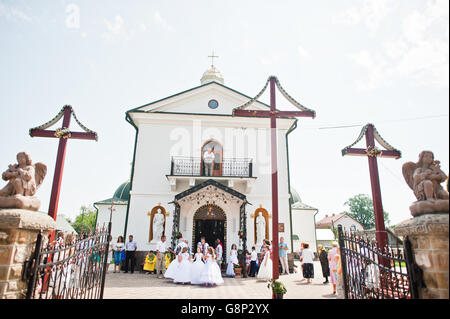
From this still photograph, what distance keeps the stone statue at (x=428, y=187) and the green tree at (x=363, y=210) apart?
7217 centimetres

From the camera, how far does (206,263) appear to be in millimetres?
9820

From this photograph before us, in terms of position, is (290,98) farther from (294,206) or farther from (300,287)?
(294,206)

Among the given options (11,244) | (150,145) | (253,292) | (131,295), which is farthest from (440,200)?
(150,145)

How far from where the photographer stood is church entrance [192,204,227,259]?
1461 cm

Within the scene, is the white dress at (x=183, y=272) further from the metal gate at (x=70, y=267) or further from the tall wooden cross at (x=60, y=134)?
the metal gate at (x=70, y=267)

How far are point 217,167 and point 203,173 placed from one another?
888mm

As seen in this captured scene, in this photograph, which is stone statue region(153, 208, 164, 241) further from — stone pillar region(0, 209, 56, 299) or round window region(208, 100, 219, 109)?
stone pillar region(0, 209, 56, 299)

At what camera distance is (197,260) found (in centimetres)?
1007

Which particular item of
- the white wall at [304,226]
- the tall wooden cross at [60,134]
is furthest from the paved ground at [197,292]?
the white wall at [304,226]

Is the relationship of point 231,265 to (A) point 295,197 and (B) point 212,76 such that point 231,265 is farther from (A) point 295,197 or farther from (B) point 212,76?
(A) point 295,197

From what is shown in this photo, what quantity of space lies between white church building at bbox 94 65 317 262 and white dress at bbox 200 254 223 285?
343cm

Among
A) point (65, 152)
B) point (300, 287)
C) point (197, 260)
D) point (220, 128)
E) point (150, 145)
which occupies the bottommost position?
point (300, 287)

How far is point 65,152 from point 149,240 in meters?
7.46

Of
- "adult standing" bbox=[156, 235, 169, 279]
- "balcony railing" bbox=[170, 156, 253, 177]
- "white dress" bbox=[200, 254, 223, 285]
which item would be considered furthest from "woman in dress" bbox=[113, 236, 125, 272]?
"white dress" bbox=[200, 254, 223, 285]
